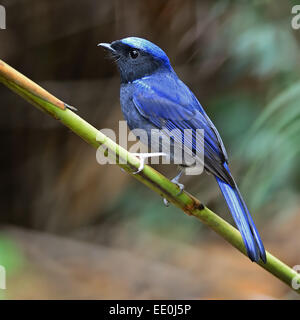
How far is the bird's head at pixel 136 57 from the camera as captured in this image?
2.19 meters

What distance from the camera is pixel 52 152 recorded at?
13.1 feet

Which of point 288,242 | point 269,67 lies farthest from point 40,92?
point 288,242

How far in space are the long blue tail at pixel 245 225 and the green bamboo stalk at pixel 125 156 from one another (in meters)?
0.03

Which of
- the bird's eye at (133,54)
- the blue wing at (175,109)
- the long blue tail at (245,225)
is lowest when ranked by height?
the long blue tail at (245,225)

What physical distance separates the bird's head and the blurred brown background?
679 mm

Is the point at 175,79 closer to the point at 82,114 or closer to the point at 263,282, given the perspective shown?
→ the point at 263,282

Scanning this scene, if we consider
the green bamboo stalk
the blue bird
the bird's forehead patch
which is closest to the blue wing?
the blue bird

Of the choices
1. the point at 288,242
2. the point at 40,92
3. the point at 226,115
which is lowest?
the point at 40,92

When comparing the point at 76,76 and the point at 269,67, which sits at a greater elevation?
the point at 76,76

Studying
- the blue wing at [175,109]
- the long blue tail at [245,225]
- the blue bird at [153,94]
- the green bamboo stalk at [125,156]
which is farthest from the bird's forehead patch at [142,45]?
the green bamboo stalk at [125,156]

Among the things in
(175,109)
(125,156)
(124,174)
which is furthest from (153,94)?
(124,174)

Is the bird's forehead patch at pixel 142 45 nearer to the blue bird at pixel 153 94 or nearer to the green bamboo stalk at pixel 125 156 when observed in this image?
the blue bird at pixel 153 94

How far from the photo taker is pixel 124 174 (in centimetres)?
380

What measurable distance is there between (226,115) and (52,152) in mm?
1414
